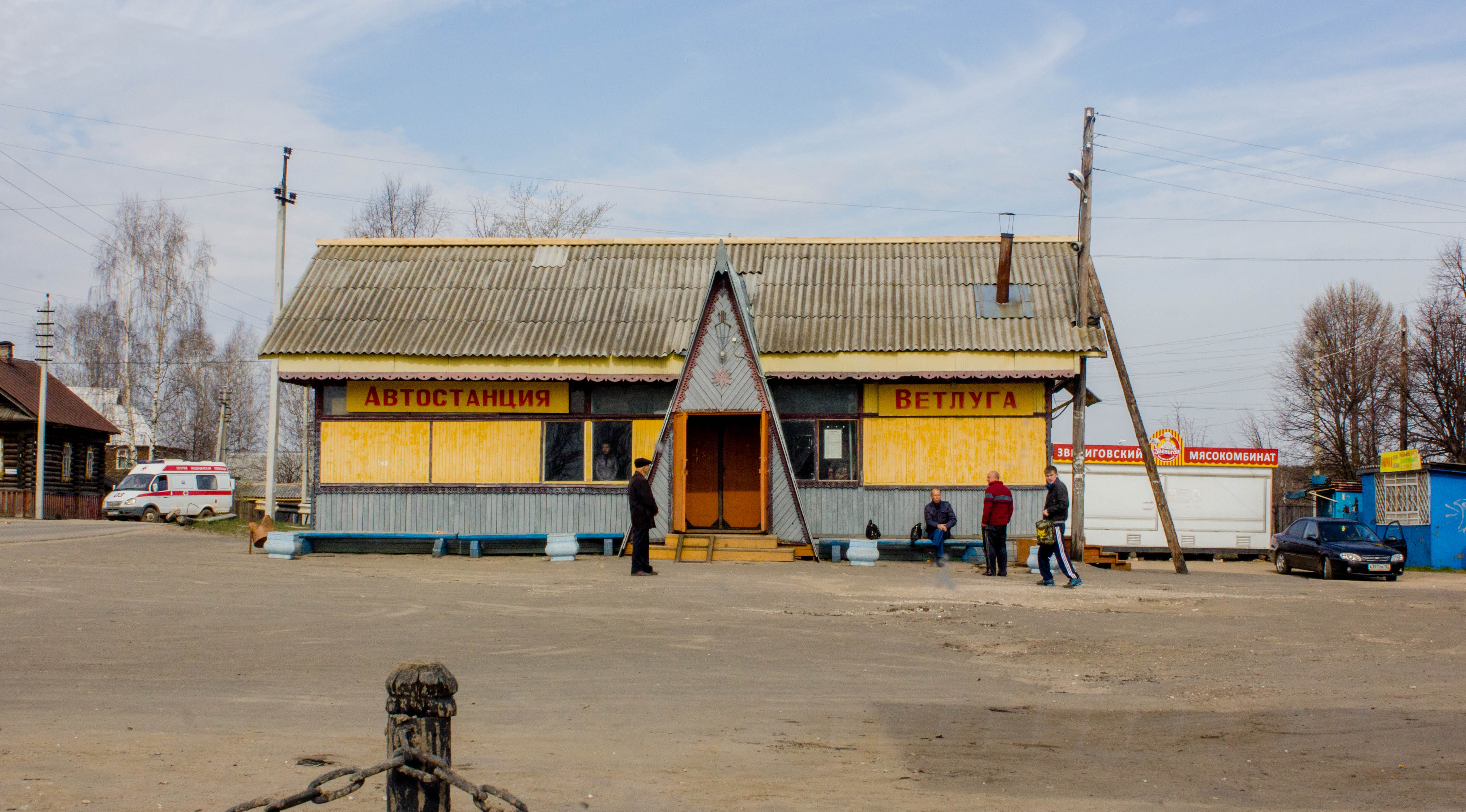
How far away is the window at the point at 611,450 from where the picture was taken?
22750mm

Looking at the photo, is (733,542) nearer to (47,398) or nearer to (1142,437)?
(1142,437)

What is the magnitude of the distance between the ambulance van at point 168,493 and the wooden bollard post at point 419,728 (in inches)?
1669

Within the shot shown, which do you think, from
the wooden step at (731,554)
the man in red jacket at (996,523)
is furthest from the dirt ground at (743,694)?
the wooden step at (731,554)

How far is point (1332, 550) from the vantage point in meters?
23.9

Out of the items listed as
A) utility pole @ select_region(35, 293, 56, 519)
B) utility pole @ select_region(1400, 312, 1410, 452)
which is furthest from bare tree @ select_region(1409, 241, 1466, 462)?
utility pole @ select_region(35, 293, 56, 519)

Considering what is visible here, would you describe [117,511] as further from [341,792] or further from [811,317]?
[341,792]

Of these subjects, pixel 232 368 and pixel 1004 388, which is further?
pixel 232 368

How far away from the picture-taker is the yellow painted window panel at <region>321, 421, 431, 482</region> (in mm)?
22812

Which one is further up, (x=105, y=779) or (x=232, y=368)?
(x=232, y=368)

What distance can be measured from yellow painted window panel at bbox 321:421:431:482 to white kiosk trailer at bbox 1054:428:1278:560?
1905 cm

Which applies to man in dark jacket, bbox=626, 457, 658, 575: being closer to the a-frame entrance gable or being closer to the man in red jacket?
the a-frame entrance gable

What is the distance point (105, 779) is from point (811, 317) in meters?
18.1

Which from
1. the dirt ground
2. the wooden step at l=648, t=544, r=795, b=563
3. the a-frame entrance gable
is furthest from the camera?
the a-frame entrance gable

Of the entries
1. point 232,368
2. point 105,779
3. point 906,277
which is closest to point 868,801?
point 105,779
